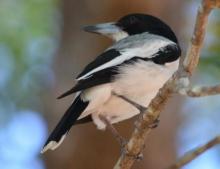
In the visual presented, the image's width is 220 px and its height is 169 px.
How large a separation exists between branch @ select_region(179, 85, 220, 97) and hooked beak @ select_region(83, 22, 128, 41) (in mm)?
1664

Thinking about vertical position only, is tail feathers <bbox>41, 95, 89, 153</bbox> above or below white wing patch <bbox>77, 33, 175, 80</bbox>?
below

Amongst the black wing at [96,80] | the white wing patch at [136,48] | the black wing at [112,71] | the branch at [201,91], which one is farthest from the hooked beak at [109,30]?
the branch at [201,91]

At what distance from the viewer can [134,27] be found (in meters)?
4.69

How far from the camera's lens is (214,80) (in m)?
5.97

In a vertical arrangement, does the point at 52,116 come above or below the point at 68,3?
below

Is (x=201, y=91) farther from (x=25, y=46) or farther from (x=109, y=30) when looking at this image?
(x=25, y=46)

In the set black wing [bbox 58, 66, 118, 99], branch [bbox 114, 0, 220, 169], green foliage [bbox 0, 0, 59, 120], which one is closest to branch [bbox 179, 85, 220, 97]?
branch [bbox 114, 0, 220, 169]

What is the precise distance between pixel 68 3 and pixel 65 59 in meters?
0.53

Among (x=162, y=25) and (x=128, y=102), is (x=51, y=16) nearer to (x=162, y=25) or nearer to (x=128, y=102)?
(x=162, y=25)

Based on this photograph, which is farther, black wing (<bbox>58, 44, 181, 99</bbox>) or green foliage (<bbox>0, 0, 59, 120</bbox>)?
green foliage (<bbox>0, 0, 59, 120</bbox>)

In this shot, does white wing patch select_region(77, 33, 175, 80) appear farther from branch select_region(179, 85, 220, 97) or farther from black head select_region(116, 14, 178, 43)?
branch select_region(179, 85, 220, 97)

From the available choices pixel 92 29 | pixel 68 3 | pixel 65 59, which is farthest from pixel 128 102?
pixel 68 3

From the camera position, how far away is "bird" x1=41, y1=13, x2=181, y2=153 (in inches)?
149

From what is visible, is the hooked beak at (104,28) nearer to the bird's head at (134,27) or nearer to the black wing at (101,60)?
the bird's head at (134,27)
